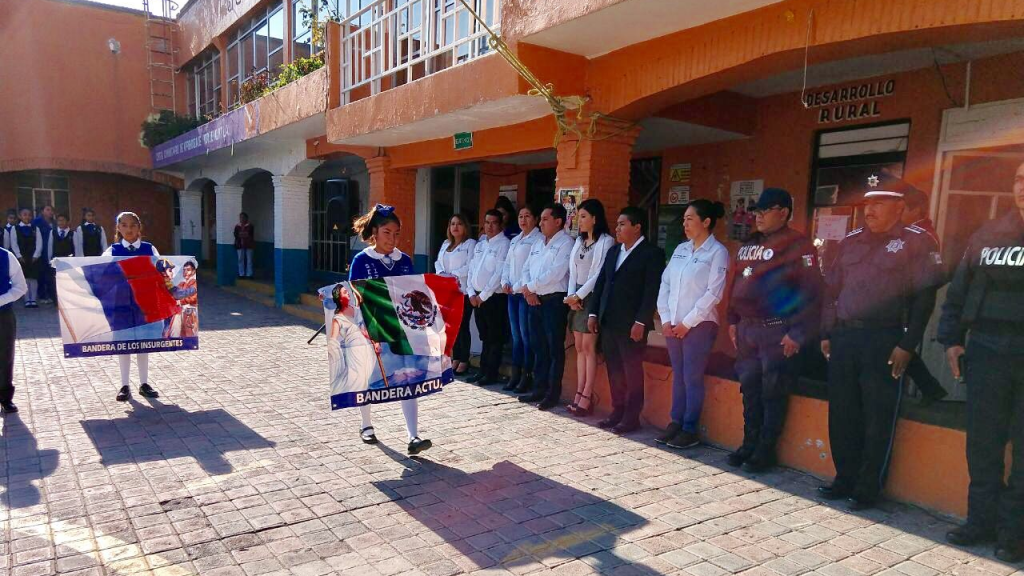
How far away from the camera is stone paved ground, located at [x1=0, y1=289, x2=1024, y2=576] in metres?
3.13

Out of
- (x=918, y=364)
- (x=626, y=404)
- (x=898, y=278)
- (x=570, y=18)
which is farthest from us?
(x=626, y=404)

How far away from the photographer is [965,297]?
349 cm

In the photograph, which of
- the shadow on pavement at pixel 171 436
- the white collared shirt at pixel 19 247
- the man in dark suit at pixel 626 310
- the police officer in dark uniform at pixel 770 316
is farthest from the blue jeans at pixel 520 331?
the white collared shirt at pixel 19 247

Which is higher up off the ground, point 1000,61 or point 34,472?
point 1000,61

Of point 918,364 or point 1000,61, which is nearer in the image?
point 918,364

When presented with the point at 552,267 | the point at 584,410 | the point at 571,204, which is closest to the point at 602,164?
the point at 571,204

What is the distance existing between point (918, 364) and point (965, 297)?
69cm

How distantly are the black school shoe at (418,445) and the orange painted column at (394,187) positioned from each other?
5887 millimetres

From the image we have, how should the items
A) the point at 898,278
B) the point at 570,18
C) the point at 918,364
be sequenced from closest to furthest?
the point at 898,278 → the point at 918,364 → the point at 570,18

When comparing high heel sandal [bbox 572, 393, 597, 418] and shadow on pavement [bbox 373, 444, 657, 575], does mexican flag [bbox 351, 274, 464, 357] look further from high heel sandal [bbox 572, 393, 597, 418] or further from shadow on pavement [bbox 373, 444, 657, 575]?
high heel sandal [bbox 572, 393, 597, 418]

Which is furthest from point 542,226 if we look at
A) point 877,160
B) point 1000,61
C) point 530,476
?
point 1000,61

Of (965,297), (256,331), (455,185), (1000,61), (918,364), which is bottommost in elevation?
(256,331)

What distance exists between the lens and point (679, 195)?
816cm

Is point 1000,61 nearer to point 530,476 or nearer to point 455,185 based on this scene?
point 530,476
